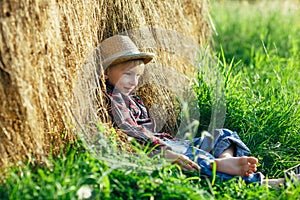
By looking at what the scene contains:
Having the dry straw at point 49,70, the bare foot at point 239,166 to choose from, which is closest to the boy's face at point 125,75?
the dry straw at point 49,70

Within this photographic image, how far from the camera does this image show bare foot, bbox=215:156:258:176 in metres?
4.06

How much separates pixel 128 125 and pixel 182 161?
573mm

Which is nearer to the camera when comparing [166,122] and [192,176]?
[192,176]

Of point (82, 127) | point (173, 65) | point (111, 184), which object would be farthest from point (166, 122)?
point (111, 184)

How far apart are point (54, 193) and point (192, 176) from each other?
1.17 meters

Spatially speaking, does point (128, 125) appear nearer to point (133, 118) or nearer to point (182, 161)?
point (133, 118)

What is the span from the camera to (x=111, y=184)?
360cm

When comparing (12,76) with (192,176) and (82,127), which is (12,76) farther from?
(192,176)

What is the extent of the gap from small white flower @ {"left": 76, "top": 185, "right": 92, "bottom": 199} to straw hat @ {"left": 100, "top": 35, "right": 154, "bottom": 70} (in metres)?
1.43

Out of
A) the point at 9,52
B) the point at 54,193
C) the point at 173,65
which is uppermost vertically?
the point at 9,52

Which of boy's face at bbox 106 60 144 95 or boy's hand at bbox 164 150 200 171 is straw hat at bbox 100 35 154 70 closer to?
boy's face at bbox 106 60 144 95

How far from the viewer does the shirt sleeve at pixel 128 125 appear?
4.25m

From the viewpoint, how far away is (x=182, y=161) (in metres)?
4.04

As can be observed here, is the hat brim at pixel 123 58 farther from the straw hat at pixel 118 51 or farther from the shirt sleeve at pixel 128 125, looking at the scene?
the shirt sleeve at pixel 128 125
